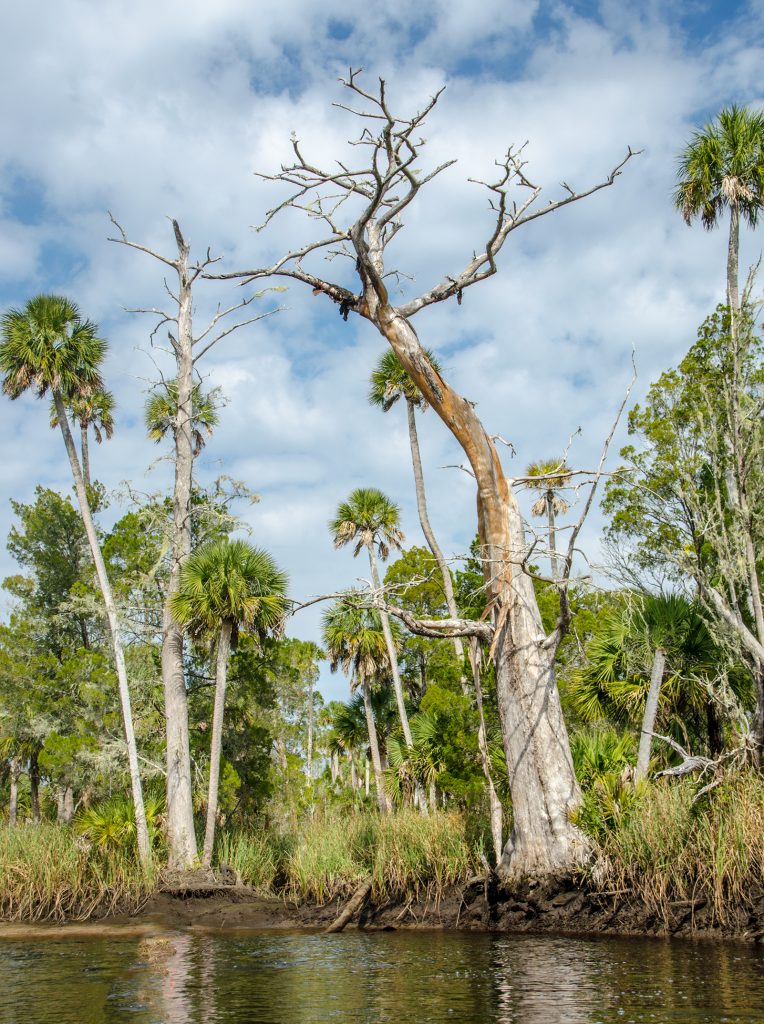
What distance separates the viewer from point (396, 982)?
10.1 meters

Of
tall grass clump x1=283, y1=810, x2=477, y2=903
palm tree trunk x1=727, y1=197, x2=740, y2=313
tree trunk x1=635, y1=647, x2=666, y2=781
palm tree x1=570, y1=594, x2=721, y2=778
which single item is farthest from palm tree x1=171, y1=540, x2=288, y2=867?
palm tree trunk x1=727, y1=197, x2=740, y2=313

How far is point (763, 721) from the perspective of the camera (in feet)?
46.0

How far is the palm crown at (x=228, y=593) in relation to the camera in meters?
21.3

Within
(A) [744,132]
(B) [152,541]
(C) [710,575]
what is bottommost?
(C) [710,575]

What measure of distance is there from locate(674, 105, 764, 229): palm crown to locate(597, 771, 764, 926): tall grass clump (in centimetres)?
1414

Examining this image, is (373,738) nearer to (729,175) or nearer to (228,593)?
(228,593)

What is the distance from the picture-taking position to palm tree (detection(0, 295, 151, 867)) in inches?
909

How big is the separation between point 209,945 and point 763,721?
9.14 meters

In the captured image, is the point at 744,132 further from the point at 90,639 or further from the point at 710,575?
the point at 90,639

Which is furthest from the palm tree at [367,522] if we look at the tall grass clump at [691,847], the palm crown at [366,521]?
the tall grass clump at [691,847]

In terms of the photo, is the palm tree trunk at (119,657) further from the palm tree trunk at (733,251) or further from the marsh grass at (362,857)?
the palm tree trunk at (733,251)

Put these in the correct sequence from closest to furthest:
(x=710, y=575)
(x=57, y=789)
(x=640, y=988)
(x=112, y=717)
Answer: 1. (x=640, y=988)
2. (x=710, y=575)
3. (x=112, y=717)
4. (x=57, y=789)

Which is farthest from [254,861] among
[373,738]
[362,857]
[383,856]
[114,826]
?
[373,738]

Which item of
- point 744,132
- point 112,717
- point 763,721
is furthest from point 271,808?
point 744,132
